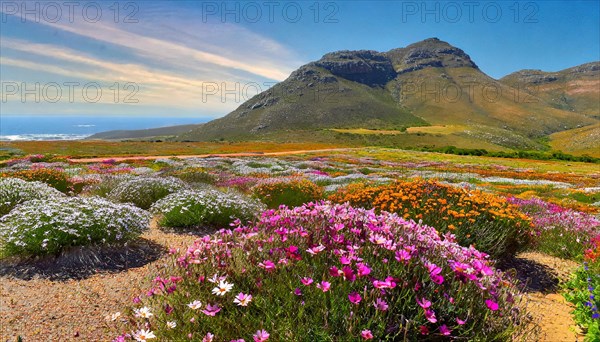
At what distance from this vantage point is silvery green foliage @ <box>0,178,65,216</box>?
33.3 feet

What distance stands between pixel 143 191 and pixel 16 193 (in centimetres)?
354

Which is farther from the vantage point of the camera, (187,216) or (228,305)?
(187,216)

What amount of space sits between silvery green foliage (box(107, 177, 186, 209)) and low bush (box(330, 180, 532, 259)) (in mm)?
8174

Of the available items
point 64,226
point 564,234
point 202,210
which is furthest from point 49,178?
point 564,234

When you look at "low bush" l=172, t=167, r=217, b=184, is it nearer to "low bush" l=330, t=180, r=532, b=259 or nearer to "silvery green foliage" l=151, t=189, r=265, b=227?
"silvery green foliage" l=151, t=189, r=265, b=227

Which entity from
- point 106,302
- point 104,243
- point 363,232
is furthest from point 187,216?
point 363,232

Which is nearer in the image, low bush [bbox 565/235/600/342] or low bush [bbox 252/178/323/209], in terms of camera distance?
low bush [bbox 565/235/600/342]

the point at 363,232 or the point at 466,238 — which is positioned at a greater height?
the point at 363,232

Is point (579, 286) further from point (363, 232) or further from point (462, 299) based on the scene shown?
point (363, 232)

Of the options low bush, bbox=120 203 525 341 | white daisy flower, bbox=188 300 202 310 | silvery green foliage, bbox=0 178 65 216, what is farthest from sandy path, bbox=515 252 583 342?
silvery green foliage, bbox=0 178 65 216

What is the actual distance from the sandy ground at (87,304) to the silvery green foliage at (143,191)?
5.57m

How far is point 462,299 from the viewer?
3473 millimetres

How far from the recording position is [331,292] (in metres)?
2.94

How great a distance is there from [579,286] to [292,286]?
17.3 feet
